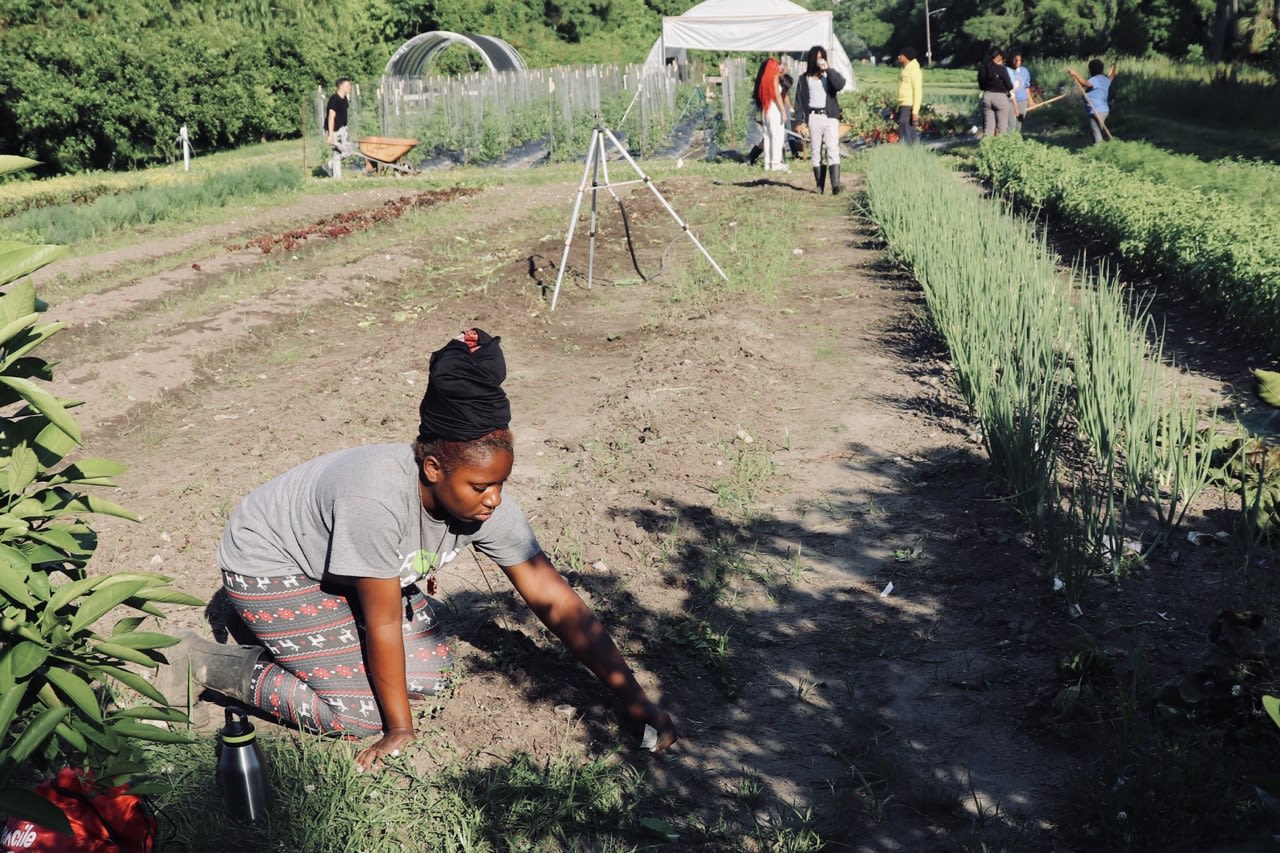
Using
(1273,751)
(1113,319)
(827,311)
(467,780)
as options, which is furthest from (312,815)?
(827,311)

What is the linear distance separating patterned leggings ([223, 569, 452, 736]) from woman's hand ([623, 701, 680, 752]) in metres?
0.66

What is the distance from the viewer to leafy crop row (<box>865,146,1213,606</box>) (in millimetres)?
3787

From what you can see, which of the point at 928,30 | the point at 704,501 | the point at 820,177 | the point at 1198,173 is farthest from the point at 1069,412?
the point at 928,30

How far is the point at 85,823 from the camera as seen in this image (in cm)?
222

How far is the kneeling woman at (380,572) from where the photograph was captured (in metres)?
2.85

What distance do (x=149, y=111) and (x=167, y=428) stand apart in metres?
17.9

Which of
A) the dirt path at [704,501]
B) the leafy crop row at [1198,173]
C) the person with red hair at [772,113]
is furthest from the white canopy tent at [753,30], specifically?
the dirt path at [704,501]

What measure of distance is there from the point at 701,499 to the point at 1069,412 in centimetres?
170

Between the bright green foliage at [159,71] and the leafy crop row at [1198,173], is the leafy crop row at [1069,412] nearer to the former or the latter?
the leafy crop row at [1198,173]

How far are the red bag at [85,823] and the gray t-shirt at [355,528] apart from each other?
75 cm

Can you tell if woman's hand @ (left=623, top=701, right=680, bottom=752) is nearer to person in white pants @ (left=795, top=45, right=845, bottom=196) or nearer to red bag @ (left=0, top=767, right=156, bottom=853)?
red bag @ (left=0, top=767, right=156, bottom=853)

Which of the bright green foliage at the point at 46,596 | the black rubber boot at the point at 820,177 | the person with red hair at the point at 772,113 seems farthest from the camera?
the person with red hair at the point at 772,113

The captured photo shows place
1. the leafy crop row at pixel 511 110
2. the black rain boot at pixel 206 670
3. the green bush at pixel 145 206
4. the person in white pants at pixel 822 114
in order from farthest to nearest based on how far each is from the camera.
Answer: the leafy crop row at pixel 511 110, the person in white pants at pixel 822 114, the green bush at pixel 145 206, the black rain boot at pixel 206 670

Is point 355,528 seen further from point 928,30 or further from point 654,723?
point 928,30
